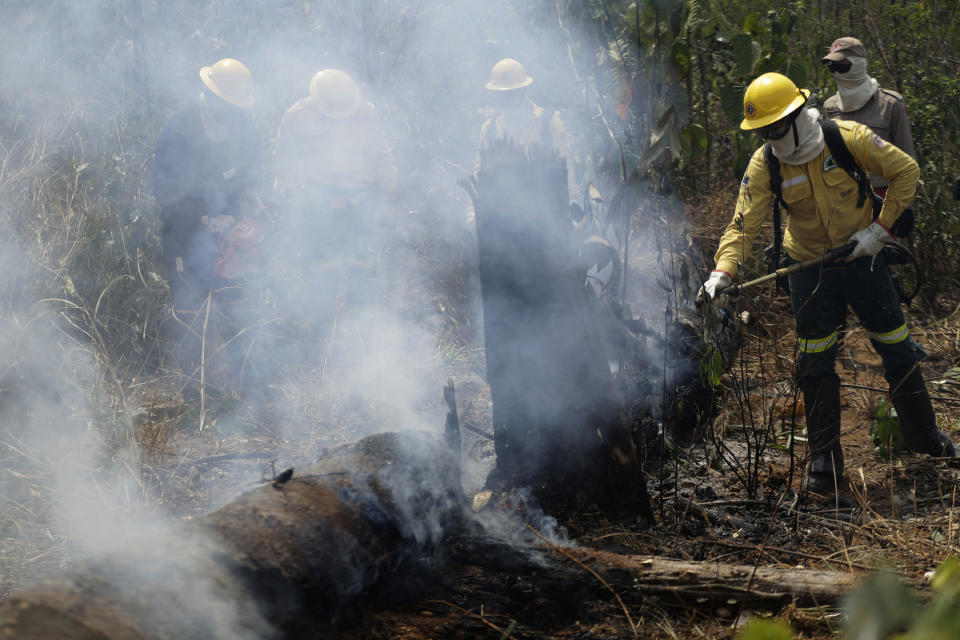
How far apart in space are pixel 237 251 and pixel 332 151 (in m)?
1.01

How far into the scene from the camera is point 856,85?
4.22m

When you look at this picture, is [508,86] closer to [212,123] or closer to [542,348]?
[212,123]

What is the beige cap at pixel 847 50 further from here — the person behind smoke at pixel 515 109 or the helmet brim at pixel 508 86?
the helmet brim at pixel 508 86

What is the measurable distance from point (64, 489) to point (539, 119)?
4231mm

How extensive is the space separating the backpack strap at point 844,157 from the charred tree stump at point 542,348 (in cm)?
131

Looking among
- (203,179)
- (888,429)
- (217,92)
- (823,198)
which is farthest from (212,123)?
(888,429)

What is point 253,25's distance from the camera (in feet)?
23.8

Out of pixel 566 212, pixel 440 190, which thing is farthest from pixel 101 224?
pixel 566 212

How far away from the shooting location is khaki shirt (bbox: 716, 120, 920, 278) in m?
3.22

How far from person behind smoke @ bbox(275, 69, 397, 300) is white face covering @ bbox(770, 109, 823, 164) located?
300cm

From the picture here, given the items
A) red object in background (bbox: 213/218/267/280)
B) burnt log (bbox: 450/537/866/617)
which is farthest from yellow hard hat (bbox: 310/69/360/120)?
burnt log (bbox: 450/537/866/617)

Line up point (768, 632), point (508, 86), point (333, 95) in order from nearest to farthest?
point (768, 632)
point (333, 95)
point (508, 86)

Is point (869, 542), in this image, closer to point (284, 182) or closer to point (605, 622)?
point (605, 622)

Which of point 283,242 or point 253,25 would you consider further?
point 253,25
